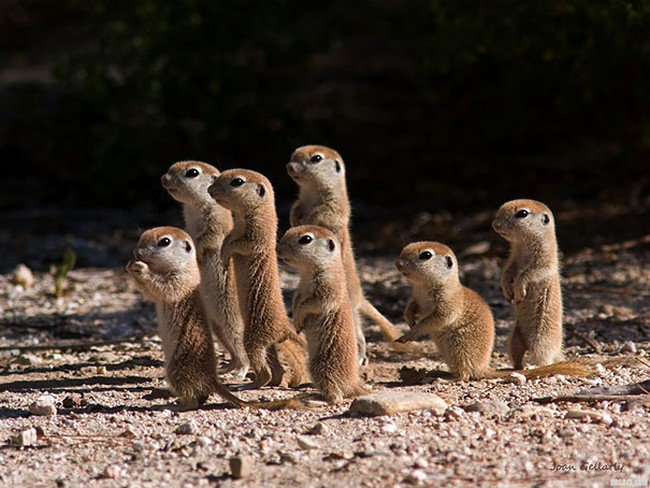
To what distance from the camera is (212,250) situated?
6699mm

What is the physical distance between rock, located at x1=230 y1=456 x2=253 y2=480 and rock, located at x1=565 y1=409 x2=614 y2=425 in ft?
5.53

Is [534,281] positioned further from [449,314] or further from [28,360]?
[28,360]

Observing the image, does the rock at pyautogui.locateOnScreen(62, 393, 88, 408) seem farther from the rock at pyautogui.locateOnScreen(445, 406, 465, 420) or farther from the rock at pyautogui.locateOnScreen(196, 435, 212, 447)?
the rock at pyautogui.locateOnScreen(445, 406, 465, 420)

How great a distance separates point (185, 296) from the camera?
18.9 feet

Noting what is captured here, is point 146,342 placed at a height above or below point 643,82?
below

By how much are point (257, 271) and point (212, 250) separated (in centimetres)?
56

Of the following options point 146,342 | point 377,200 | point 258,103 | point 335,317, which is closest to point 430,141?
point 377,200

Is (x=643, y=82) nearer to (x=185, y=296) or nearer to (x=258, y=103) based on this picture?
(x=258, y=103)

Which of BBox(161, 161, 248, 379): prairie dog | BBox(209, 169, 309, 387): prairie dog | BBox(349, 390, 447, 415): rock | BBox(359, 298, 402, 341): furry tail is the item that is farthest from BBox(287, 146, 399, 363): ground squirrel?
BBox(349, 390, 447, 415): rock

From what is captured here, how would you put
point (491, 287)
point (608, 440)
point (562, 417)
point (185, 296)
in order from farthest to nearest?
point (491, 287)
point (185, 296)
point (562, 417)
point (608, 440)

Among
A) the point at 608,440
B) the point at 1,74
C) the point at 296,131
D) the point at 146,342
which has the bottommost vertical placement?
the point at 608,440

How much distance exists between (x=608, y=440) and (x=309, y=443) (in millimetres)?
1374

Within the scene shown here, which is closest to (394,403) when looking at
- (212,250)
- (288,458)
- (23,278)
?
(288,458)

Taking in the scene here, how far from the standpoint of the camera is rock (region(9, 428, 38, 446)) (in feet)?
16.9
